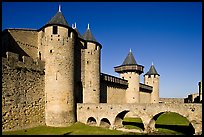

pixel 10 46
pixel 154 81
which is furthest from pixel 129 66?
pixel 10 46

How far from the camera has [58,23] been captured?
60.0 ft

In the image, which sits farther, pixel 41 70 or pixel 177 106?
pixel 41 70

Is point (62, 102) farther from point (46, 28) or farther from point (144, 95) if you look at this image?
point (144, 95)

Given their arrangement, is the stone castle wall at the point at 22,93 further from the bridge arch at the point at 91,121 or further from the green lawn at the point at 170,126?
the green lawn at the point at 170,126

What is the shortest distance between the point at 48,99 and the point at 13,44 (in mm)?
5572

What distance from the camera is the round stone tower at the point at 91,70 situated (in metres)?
22.2

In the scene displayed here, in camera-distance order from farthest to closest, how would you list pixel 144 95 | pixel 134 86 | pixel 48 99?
pixel 144 95, pixel 134 86, pixel 48 99

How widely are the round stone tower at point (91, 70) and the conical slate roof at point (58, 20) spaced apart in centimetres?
443

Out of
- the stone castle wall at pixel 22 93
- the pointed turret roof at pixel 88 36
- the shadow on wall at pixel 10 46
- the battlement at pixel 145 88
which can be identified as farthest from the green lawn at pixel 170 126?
the battlement at pixel 145 88

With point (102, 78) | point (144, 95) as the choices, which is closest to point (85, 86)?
point (102, 78)

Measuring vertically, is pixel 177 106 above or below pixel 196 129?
above

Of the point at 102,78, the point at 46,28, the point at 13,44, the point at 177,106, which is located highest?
the point at 46,28

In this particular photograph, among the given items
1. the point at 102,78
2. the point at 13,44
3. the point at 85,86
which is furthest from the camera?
Result: the point at 102,78

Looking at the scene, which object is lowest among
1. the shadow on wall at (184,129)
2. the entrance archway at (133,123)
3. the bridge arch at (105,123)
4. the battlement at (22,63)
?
the entrance archway at (133,123)
